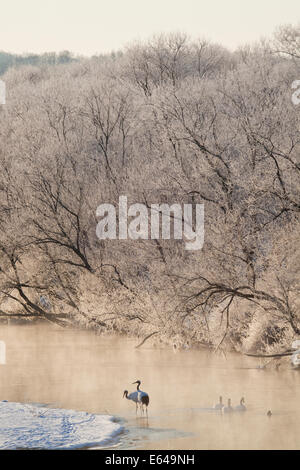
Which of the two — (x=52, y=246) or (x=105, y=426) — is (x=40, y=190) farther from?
(x=105, y=426)

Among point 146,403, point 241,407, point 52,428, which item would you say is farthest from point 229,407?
point 52,428

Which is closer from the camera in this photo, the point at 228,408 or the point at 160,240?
the point at 228,408

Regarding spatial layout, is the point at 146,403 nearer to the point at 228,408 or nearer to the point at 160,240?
the point at 228,408

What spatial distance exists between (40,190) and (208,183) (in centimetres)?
564

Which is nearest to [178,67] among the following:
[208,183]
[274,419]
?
[208,183]

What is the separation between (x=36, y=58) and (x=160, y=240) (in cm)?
6867

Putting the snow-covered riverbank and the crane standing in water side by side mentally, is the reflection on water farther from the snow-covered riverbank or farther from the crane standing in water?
the snow-covered riverbank

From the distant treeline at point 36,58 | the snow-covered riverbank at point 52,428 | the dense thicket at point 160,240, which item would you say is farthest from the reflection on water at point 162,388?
the distant treeline at point 36,58

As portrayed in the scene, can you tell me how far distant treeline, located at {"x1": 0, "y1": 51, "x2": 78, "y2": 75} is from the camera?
84062 mm

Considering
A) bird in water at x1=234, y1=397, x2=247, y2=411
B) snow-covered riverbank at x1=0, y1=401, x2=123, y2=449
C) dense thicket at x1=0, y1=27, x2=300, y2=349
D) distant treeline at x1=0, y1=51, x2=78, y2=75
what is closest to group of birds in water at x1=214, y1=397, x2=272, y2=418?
bird in water at x1=234, y1=397, x2=247, y2=411

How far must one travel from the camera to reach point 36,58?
86.7 metres

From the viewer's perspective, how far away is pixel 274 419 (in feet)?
42.9

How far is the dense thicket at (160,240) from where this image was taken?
18.3m

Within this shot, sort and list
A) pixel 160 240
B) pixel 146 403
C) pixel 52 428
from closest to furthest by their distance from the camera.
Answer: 1. pixel 52 428
2. pixel 146 403
3. pixel 160 240
